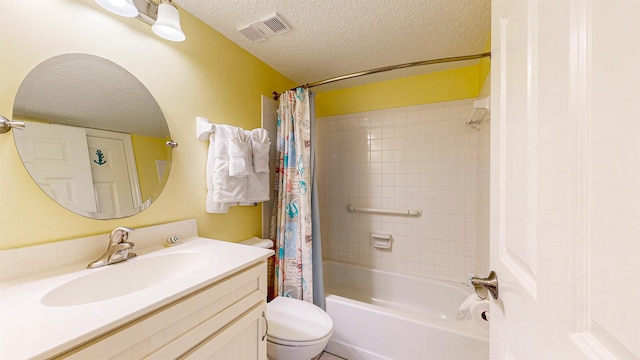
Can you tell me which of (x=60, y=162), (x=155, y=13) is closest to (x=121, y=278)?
(x=60, y=162)

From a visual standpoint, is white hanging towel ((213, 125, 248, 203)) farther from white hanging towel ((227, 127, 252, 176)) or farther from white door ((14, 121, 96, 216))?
white door ((14, 121, 96, 216))

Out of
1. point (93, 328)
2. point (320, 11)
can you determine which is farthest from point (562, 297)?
point (320, 11)

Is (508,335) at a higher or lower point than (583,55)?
lower

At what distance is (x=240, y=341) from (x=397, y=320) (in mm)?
1044

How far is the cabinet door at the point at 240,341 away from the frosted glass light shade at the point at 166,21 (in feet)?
4.24

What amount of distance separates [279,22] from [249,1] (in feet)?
0.65

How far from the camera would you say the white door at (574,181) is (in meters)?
0.22

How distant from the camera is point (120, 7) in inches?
36.7

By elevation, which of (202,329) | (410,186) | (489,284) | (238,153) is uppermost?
(238,153)

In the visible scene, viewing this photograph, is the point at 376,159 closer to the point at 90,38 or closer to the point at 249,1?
the point at 249,1

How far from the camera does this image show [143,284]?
943 mm

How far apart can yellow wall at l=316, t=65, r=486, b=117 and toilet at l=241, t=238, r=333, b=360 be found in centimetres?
186

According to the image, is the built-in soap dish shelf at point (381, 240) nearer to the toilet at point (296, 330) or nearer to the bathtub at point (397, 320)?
the bathtub at point (397, 320)

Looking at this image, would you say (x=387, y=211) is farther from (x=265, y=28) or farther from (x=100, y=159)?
(x=100, y=159)
